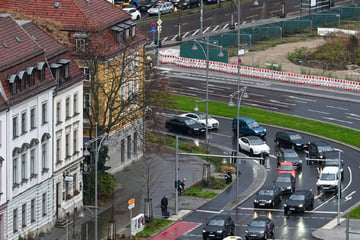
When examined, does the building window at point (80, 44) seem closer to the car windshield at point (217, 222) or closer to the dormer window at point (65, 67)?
the dormer window at point (65, 67)

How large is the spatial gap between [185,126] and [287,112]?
47.5ft

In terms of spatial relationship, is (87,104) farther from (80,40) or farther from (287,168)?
(287,168)

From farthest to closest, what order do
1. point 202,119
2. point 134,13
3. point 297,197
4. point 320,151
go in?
point 134,13
point 202,119
point 320,151
point 297,197

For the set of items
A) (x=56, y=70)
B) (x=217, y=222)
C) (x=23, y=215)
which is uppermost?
(x=56, y=70)

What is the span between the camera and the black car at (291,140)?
14038cm

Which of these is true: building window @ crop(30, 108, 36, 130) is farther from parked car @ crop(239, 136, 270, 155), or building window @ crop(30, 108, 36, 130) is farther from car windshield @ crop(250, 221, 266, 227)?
parked car @ crop(239, 136, 270, 155)

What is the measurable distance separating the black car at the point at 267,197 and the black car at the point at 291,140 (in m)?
17.5

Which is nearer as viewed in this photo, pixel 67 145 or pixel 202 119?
pixel 67 145

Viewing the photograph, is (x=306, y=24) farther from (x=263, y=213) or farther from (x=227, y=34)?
(x=263, y=213)

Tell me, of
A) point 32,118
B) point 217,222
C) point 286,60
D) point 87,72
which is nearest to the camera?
point 32,118

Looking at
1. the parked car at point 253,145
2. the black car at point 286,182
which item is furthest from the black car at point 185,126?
the black car at point 286,182

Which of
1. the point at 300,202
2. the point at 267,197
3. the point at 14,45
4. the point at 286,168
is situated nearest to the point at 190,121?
the point at 286,168

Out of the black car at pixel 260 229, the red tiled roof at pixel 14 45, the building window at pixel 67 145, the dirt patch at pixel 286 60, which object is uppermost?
the red tiled roof at pixel 14 45

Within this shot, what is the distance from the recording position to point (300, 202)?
120 meters
